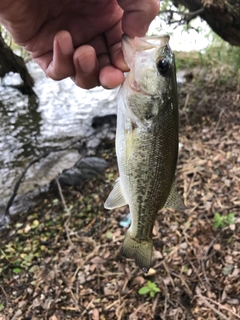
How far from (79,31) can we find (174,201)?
1.16 metres

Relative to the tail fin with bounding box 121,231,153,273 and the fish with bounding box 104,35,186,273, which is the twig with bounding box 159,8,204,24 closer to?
the fish with bounding box 104,35,186,273

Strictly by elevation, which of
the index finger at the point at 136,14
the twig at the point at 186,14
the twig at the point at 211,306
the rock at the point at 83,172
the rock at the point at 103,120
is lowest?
the rock at the point at 103,120

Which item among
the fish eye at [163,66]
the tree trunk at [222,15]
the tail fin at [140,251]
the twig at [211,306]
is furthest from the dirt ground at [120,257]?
the fish eye at [163,66]

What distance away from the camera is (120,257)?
12.6ft

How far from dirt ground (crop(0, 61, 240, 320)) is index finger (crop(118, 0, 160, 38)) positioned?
92.0 inches

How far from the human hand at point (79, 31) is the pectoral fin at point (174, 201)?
677 millimetres

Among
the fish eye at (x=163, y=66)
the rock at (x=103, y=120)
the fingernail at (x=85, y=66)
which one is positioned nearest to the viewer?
the fish eye at (x=163, y=66)

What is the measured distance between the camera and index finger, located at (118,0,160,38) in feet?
6.87

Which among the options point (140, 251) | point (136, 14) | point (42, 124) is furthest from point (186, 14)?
point (140, 251)

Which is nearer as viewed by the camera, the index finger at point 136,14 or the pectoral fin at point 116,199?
the index finger at point 136,14

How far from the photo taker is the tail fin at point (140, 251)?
2308 millimetres

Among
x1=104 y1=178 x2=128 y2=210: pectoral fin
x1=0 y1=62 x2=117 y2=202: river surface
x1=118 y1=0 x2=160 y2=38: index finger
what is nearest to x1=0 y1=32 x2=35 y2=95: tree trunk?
x1=0 y1=62 x2=117 y2=202: river surface

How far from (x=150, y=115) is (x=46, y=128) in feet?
17.7

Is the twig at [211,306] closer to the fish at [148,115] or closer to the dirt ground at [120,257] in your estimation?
the dirt ground at [120,257]
